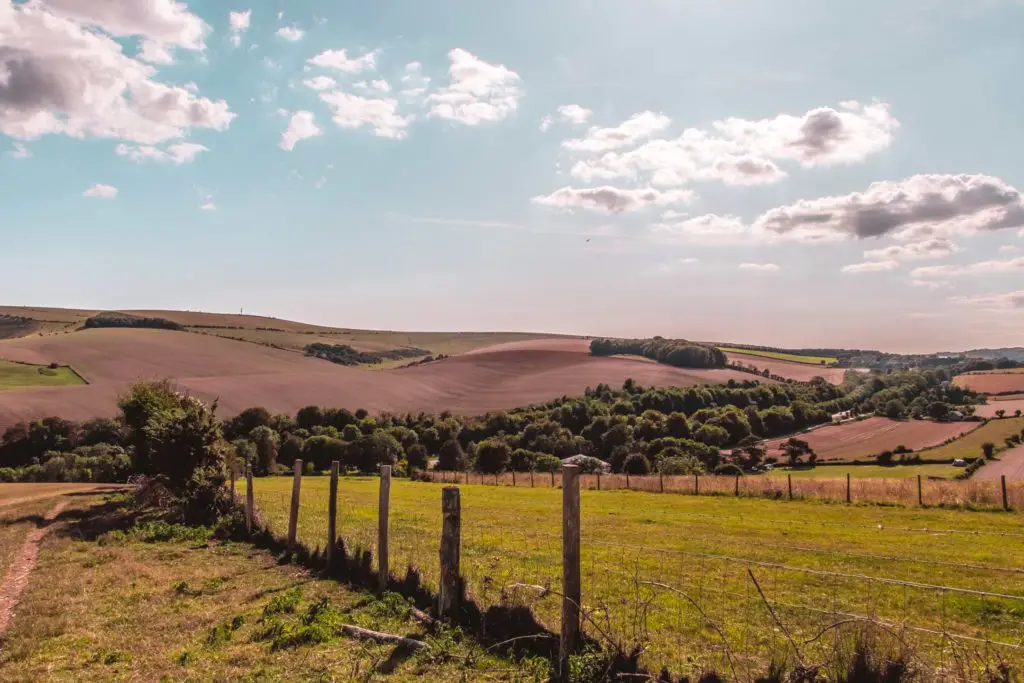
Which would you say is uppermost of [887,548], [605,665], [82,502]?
[605,665]

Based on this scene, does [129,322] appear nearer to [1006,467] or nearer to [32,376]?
[32,376]

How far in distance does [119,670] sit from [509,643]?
18.3 feet

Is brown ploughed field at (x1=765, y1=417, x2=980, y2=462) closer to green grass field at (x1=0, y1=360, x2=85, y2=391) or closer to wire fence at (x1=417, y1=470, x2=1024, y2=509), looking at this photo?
wire fence at (x1=417, y1=470, x2=1024, y2=509)

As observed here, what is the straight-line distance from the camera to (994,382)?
490 ft

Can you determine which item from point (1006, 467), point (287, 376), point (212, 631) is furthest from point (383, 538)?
point (287, 376)

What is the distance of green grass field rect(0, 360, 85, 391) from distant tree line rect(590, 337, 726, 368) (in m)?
121

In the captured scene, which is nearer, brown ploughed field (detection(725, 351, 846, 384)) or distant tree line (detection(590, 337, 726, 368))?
distant tree line (detection(590, 337, 726, 368))

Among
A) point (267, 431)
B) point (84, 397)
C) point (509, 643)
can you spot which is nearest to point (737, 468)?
point (267, 431)

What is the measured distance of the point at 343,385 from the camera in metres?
127

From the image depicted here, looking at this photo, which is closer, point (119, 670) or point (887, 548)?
point (119, 670)

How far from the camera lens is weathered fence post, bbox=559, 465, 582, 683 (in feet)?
27.0

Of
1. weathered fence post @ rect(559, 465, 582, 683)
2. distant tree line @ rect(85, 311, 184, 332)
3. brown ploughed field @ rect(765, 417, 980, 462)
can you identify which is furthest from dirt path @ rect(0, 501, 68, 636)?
distant tree line @ rect(85, 311, 184, 332)

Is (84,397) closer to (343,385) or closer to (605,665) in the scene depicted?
(343,385)

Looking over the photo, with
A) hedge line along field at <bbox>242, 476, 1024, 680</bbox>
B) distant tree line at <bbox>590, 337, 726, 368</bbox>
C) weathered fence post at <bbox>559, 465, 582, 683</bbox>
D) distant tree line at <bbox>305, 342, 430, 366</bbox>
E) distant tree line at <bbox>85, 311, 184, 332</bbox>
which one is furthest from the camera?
distant tree line at <bbox>305, 342, 430, 366</bbox>
